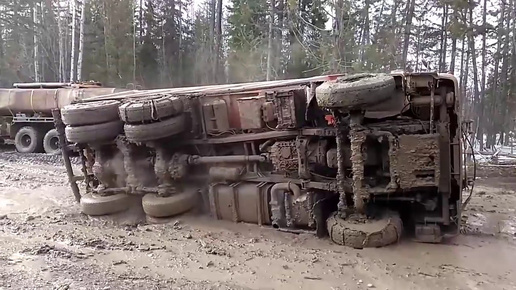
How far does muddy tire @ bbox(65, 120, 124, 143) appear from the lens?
21.4ft

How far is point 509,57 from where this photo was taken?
65.3 ft

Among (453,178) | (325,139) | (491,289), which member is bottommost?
(491,289)

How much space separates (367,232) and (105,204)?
3.64m

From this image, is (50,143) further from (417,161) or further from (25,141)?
(417,161)

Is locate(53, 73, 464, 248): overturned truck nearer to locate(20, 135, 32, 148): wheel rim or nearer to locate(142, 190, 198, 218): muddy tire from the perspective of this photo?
locate(142, 190, 198, 218): muddy tire

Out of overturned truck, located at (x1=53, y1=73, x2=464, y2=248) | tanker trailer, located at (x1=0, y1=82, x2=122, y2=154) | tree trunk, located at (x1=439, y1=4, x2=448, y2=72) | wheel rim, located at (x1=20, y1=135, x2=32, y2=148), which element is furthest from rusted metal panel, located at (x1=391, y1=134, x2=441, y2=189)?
tree trunk, located at (x1=439, y1=4, x2=448, y2=72)

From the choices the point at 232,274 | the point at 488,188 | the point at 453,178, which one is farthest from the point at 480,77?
the point at 232,274

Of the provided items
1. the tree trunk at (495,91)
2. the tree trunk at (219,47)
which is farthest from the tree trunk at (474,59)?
the tree trunk at (219,47)

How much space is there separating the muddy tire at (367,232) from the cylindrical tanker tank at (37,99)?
11.4 metres

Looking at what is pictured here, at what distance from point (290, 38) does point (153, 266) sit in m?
15.4

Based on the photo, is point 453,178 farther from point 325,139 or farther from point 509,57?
point 509,57

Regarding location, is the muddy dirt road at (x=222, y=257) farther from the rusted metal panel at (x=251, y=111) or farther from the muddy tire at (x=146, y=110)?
the muddy tire at (x=146, y=110)

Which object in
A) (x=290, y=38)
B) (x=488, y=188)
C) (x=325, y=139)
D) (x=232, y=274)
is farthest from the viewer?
(x=290, y=38)

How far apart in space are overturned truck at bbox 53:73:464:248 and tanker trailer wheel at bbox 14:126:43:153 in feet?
31.6
